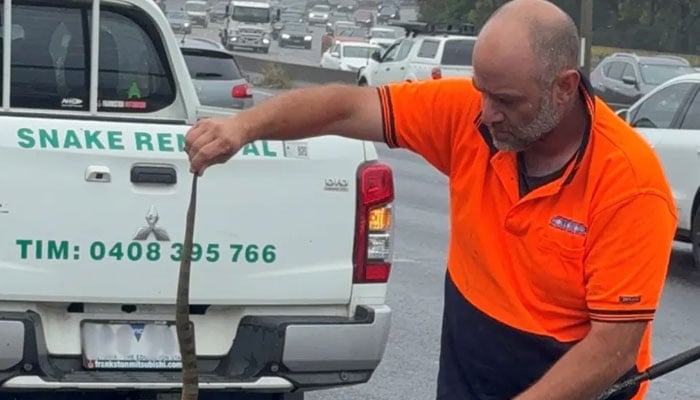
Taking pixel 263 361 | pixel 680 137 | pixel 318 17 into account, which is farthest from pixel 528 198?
pixel 318 17

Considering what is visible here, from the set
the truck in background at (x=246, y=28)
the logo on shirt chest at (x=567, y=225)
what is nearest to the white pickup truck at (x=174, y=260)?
the logo on shirt chest at (x=567, y=225)

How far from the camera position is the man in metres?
3.09

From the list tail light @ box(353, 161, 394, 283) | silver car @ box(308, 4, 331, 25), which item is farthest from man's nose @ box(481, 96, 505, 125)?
silver car @ box(308, 4, 331, 25)

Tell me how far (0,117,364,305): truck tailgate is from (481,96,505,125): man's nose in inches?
101

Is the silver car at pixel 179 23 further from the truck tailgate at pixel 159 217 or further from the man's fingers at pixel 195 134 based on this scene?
the man's fingers at pixel 195 134

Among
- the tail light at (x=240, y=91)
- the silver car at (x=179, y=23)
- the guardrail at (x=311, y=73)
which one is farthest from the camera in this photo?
the silver car at (x=179, y=23)

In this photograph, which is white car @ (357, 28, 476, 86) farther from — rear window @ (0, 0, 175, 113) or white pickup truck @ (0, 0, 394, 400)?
white pickup truck @ (0, 0, 394, 400)

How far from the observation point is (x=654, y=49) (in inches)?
2958

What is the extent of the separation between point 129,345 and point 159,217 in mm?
511

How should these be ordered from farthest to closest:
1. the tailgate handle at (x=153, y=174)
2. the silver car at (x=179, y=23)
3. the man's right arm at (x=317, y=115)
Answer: the silver car at (x=179, y=23)
the tailgate handle at (x=153, y=174)
the man's right arm at (x=317, y=115)

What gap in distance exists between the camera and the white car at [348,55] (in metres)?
49.9

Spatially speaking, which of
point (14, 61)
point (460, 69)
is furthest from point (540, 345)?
point (460, 69)

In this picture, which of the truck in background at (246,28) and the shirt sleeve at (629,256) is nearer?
the shirt sleeve at (629,256)

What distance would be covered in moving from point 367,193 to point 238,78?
15496 mm
